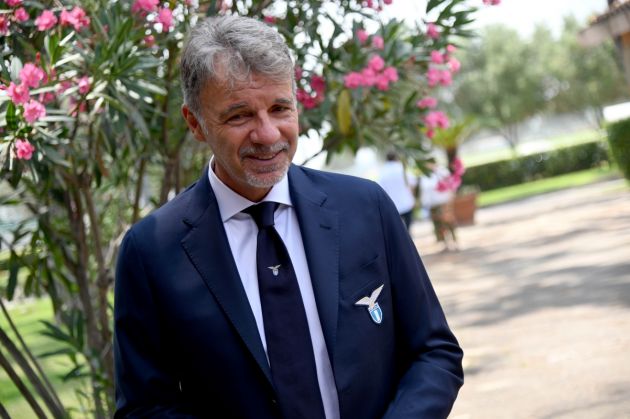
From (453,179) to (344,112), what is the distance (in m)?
2.09

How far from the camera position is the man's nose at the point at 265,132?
229 cm

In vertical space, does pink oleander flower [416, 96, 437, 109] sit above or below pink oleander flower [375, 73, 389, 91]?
below

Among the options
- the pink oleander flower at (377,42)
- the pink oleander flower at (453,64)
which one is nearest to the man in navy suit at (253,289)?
the pink oleander flower at (377,42)

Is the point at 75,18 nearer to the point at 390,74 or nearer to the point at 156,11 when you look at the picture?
the point at 156,11

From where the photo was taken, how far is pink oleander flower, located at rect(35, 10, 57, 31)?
423cm

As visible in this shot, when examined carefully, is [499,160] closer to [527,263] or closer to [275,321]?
[527,263]

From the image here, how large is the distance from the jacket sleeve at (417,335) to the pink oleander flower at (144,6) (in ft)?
7.82

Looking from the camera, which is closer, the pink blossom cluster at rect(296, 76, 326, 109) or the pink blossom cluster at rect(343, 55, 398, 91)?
the pink blossom cluster at rect(343, 55, 398, 91)

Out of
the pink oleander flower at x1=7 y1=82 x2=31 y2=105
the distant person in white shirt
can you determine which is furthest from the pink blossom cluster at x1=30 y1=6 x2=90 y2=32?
the distant person in white shirt

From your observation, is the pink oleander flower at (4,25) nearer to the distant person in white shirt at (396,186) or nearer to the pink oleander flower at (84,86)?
the pink oleander flower at (84,86)

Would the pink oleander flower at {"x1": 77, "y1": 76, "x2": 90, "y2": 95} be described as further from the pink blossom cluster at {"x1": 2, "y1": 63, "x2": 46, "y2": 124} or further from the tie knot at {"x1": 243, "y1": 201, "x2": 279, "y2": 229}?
the tie knot at {"x1": 243, "y1": 201, "x2": 279, "y2": 229}

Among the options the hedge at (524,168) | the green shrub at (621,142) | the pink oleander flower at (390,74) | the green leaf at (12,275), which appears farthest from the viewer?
the hedge at (524,168)

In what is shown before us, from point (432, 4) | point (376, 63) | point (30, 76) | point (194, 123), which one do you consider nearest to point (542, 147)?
point (432, 4)

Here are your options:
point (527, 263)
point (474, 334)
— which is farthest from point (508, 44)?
point (474, 334)
